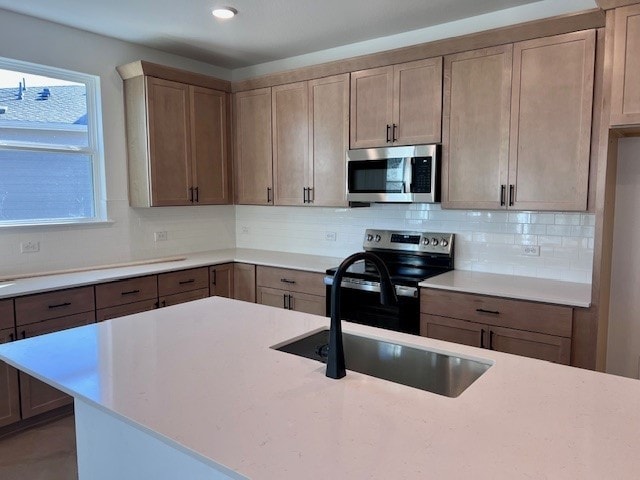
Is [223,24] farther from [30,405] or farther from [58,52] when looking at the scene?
[30,405]

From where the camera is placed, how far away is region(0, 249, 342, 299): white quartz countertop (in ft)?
9.65

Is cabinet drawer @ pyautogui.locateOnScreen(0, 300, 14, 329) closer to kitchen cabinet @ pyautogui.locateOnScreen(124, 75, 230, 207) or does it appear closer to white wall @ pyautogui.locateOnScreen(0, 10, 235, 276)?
white wall @ pyautogui.locateOnScreen(0, 10, 235, 276)

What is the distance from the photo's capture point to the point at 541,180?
2795mm

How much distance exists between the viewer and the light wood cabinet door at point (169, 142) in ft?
12.4

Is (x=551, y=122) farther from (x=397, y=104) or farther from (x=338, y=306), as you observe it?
(x=338, y=306)

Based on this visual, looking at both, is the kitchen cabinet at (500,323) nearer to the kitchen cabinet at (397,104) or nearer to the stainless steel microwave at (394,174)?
the stainless steel microwave at (394,174)

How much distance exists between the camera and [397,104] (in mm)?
3334

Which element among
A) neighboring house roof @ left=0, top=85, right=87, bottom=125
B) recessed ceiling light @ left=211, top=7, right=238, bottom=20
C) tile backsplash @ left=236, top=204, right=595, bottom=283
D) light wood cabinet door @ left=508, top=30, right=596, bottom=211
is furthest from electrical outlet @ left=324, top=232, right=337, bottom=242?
neighboring house roof @ left=0, top=85, right=87, bottom=125

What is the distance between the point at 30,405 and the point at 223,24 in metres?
2.85

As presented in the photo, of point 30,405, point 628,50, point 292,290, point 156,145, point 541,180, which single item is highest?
point 628,50

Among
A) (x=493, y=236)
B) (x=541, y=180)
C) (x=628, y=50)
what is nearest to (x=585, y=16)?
(x=628, y=50)

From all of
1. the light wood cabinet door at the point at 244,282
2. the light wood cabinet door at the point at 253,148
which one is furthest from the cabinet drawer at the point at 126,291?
the light wood cabinet door at the point at 253,148

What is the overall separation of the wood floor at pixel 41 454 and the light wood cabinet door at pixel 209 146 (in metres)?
2.03

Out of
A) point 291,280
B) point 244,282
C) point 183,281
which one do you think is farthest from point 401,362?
point 244,282
